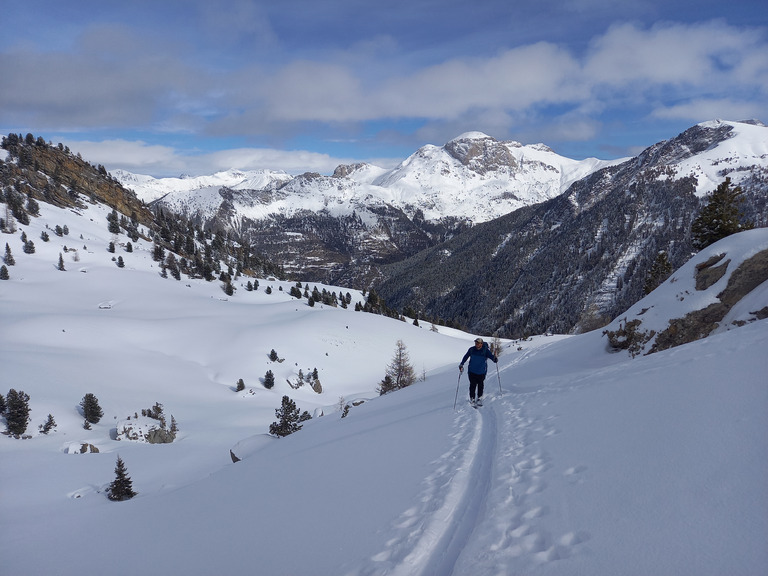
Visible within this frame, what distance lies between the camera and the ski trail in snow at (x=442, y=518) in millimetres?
5191

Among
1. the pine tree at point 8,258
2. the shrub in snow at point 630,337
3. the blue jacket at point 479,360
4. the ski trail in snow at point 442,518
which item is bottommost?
the ski trail in snow at point 442,518

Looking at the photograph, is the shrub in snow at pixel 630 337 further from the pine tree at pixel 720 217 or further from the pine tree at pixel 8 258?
the pine tree at pixel 8 258

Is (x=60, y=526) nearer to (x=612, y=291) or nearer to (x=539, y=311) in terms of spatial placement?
(x=539, y=311)

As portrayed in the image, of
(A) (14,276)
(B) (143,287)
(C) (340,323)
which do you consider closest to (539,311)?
(C) (340,323)

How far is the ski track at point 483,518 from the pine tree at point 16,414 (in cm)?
2765

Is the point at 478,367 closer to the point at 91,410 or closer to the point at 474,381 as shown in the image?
the point at 474,381

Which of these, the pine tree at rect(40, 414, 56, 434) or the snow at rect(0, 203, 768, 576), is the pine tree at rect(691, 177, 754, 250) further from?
the pine tree at rect(40, 414, 56, 434)

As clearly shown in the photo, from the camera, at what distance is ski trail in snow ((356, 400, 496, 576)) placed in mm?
5191

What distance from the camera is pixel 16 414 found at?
22.7 m

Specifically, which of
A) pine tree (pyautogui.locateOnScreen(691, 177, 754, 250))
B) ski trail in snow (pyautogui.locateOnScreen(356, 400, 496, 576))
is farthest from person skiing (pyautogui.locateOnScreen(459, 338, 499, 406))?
pine tree (pyautogui.locateOnScreen(691, 177, 754, 250))

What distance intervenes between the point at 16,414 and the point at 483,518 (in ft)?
97.2

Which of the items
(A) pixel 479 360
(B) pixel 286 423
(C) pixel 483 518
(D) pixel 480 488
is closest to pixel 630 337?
(A) pixel 479 360

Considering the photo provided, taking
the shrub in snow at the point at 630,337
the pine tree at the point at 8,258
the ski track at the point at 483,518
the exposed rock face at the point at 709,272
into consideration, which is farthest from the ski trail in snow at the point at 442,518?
the pine tree at the point at 8,258

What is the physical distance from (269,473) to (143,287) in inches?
2612
